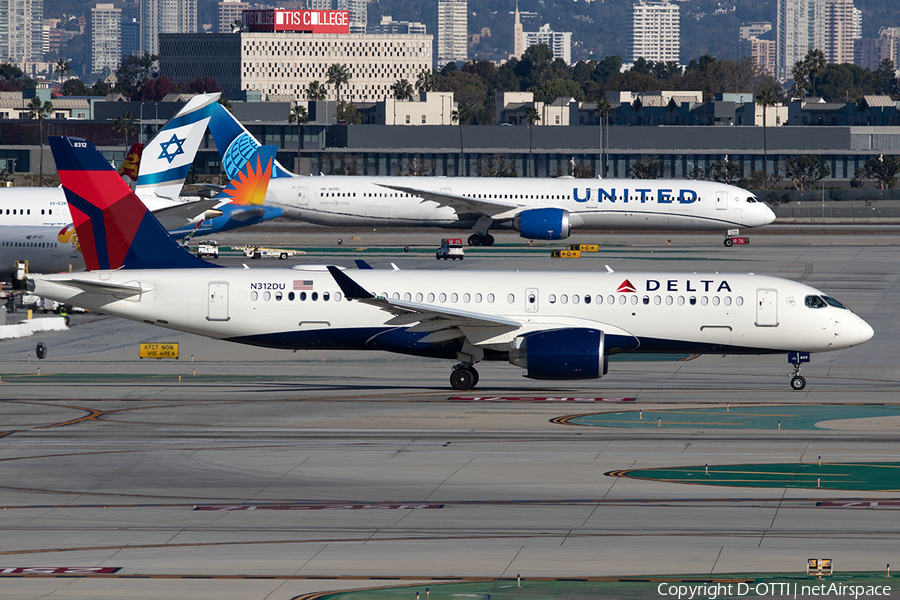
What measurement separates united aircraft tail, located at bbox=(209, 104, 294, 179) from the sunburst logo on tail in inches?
16.5

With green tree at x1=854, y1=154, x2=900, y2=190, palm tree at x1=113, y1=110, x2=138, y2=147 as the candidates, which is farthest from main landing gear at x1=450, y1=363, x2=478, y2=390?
palm tree at x1=113, y1=110, x2=138, y2=147

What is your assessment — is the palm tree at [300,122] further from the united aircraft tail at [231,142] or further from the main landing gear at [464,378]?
the main landing gear at [464,378]

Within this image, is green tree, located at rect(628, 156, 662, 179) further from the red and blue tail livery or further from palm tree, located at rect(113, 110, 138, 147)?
the red and blue tail livery

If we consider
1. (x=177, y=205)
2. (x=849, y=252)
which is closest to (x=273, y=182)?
(x=177, y=205)

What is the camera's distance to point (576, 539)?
20.9 m

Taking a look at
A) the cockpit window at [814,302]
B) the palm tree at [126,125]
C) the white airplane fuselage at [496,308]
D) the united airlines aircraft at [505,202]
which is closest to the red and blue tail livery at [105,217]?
the white airplane fuselage at [496,308]

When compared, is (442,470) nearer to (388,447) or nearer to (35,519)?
(388,447)

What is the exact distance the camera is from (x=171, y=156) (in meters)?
65.5

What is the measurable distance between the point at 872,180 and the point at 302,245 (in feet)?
316

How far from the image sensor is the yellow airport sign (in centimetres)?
4428

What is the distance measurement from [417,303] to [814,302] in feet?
39.8

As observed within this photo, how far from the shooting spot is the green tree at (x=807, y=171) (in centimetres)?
15512

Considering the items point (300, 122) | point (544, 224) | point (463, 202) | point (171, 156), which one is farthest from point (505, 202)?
point (300, 122)

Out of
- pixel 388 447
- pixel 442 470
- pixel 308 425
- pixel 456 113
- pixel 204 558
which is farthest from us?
pixel 456 113
